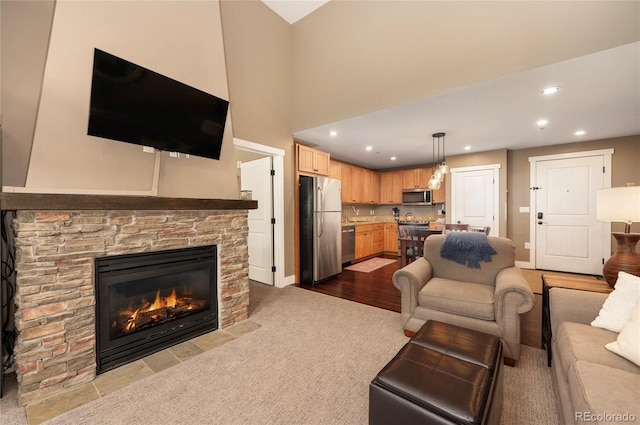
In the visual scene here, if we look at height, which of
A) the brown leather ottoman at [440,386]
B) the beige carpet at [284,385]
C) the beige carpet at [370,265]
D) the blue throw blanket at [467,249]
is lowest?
the beige carpet at [284,385]

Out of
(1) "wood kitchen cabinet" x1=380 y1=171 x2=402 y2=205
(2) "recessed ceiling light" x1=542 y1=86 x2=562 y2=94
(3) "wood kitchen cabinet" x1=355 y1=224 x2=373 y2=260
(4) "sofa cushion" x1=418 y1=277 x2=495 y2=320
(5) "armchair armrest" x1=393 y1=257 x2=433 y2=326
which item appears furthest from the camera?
(1) "wood kitchen cabinet" x1=380 y1=171 x2=402 y2=205

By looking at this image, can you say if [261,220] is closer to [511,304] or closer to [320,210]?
[320,210]

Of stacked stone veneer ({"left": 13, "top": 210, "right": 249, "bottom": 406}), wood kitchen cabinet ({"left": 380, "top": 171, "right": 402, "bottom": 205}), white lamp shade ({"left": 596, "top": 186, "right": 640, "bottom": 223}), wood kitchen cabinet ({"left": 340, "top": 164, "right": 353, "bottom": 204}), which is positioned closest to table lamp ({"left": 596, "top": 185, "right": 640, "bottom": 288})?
white lamp shade ({"left": 596, "top": 186, "right": 640, "bottom": 223})

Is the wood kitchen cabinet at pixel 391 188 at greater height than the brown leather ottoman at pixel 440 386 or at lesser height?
greater

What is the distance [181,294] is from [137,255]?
1.96 ft

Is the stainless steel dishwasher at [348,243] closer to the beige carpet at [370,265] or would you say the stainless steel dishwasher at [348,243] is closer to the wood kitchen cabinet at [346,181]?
the beige carpet at [370,265]

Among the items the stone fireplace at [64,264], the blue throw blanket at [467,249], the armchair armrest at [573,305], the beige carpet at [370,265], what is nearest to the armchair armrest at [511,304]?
the armchair armrest at [573,305]

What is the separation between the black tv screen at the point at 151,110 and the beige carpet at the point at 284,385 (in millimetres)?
1905

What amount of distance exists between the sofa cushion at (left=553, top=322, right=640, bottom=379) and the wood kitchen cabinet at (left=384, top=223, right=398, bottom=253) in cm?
551

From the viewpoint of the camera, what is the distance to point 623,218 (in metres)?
2.03

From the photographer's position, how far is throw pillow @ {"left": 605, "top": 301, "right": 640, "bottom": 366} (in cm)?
124

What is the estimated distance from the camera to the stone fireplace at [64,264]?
5.30 ft

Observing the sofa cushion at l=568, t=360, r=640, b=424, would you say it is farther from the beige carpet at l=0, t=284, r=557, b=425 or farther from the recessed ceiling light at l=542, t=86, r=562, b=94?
the recessed ceiling light at l=542, t=86, r=562, b=94

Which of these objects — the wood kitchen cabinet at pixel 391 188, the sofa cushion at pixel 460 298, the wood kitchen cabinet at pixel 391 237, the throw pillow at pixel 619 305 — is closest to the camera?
the throw pillow at pixel 619 305
